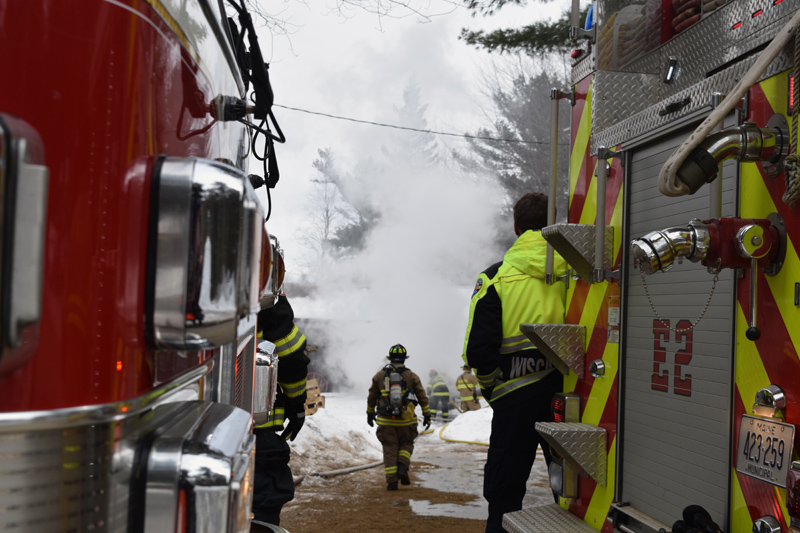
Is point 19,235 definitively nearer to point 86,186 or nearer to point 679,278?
point 86,186

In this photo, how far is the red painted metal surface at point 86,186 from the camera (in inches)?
27.0

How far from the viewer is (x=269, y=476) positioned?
4.60 metres

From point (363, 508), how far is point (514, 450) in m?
3.83

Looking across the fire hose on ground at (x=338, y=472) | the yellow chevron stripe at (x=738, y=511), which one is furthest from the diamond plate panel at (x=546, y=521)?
the fire hose on ground at (x=338, y=472)

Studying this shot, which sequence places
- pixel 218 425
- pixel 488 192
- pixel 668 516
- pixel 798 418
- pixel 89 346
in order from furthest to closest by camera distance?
pixel 488 192 < pixel 668 516 < pixel 798 418 < pixel 218 425 < pixel 89 346

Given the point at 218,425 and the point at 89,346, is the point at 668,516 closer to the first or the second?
the point at 218,425

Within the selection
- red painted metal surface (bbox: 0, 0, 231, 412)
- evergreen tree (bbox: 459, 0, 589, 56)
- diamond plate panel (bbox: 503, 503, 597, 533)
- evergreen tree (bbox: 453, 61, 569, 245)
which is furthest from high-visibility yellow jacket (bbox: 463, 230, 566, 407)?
evergreen tree (bbox: 453, 61, 569, 245)

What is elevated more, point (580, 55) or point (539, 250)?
point (580, 55)

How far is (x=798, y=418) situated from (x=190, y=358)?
5.50 ft

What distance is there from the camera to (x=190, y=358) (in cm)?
103

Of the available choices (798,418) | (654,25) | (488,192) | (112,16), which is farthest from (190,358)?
(488,192)

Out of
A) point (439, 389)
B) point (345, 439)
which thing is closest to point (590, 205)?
point (345, 439)

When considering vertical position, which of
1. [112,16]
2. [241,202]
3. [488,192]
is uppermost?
[488,192]

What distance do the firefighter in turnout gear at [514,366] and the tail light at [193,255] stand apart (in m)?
3.39
